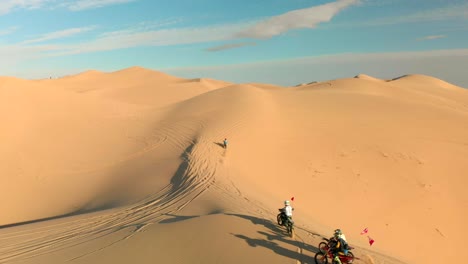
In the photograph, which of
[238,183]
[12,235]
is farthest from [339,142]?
[12,235]

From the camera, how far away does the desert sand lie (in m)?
7.52

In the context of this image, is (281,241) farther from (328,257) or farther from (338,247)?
(338,247)

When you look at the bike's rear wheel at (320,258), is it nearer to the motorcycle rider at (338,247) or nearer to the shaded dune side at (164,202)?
the motorcycle rider at (338,247)

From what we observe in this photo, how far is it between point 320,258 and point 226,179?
7.10 metres

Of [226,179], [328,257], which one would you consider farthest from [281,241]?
[226,179]

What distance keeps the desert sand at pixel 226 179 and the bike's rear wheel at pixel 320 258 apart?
7.5 inches

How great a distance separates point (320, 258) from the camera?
21.5ft

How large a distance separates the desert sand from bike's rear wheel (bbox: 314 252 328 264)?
0.19m

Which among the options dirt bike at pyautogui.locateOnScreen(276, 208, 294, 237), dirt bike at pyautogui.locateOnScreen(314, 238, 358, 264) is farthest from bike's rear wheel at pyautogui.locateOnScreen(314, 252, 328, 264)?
dirt bike at pyautogui.locateOnScreen(276, 208, 294, 237)

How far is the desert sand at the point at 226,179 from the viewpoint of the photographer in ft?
24.7

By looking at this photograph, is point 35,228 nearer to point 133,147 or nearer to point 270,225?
point 270,225

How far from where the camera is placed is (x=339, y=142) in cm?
1844

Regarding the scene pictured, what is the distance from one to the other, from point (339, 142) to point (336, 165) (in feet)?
9.45

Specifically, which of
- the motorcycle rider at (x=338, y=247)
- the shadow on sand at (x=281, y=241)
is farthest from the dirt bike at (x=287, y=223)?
the motorcycle rider at (x=338, y=247)
